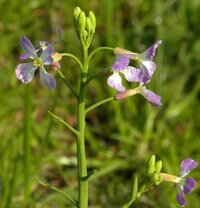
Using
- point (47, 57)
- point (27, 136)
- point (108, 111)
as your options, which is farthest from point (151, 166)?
point (108, 111)

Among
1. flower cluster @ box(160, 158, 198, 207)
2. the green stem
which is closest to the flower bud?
flower cluster @ box(160, 158, 198, 207)

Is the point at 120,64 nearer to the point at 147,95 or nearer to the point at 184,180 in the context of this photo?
the point at 147,95

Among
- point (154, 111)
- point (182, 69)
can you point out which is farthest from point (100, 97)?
point (182, 69)

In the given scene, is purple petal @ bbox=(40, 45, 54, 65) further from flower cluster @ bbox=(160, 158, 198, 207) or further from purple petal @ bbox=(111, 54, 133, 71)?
flower cluster @ bbox=(160, 158, 198, 207)

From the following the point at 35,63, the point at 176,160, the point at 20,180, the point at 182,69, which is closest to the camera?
the point at 35,63

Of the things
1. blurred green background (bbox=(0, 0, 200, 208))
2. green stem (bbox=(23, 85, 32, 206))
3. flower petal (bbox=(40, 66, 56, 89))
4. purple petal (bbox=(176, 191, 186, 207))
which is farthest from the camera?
blurred green background (bbox=(0, 0, 200, 208))

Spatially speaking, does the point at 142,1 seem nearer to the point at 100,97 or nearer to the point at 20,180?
the point at 100,97

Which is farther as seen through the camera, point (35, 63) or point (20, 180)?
point (20, 180)

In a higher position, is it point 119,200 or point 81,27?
point 119,200

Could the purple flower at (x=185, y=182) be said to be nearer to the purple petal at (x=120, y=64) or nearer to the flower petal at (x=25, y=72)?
the purple petal at (x=120, y=64)
